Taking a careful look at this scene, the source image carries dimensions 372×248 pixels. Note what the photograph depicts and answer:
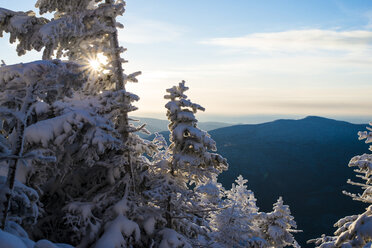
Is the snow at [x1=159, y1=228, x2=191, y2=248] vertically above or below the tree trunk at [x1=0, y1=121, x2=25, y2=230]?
below

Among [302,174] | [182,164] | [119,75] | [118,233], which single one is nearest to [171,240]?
[118,233]

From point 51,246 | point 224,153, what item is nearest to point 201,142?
point 51,246

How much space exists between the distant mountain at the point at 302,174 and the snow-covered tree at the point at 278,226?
217 ft

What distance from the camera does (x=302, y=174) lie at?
5768 inches

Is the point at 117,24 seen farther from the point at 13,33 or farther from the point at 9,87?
the point at 9,87

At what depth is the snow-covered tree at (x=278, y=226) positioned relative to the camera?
24.8 m

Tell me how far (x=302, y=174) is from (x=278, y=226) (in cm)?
13236

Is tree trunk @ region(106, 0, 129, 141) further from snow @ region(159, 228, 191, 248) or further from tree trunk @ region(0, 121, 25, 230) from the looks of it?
tree trunk @ region(0, 121, 25, 230)

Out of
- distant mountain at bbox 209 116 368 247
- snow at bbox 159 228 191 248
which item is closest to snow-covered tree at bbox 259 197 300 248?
snow at bbox 159 228 191 248

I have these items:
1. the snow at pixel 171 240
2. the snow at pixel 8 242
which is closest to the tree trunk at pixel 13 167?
the snow at pixel 8 242

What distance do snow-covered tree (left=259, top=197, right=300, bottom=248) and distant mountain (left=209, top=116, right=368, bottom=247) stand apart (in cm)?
6602

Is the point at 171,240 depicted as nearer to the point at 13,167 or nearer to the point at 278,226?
the point at 13,167

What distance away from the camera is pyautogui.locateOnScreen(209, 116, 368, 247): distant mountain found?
105 metres

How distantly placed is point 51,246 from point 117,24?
742 centimetres
